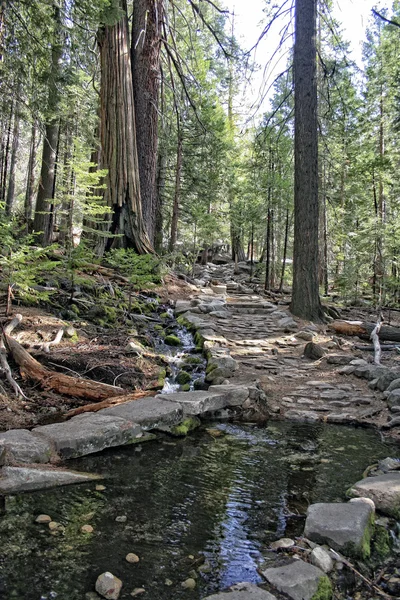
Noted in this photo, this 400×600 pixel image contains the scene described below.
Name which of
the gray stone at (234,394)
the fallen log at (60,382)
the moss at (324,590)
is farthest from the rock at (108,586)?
the gray stone at (234,394)

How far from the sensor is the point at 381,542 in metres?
2.38

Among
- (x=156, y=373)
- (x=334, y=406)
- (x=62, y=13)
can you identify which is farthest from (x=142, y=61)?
(x=334, y=406)

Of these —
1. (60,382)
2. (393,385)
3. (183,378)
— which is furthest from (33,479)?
(393,385)

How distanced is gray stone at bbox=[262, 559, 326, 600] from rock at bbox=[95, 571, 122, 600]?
2.22 ft

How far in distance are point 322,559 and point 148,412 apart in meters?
2.09

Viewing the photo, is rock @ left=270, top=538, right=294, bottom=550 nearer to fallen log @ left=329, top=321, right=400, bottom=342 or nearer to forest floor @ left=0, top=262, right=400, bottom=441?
forest floor @ left=0, top=262, right=400, bottom=441

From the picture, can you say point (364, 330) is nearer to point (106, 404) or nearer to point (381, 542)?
point (106, 404)

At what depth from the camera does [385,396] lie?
5070mm

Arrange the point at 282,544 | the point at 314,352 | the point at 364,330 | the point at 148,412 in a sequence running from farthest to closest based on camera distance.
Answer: the point at 364,330 < the point at 314,352 < the point at 148,412 < the point at 282,544

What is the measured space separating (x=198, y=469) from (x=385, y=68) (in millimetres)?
20663

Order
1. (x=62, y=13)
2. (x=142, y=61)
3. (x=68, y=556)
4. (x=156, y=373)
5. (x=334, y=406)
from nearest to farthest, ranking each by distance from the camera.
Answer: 1. (x=68, y=556)
2. (x=334, y=406)
3. (x=156, y=373)
4. (x=62, y=13)
5. (x=142, y=61)

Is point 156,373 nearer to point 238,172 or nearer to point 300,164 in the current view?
point 300,164

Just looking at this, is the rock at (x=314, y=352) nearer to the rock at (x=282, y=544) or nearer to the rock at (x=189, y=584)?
the rock at (x=282, y=544)

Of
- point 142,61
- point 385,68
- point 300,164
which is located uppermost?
point 385,68
